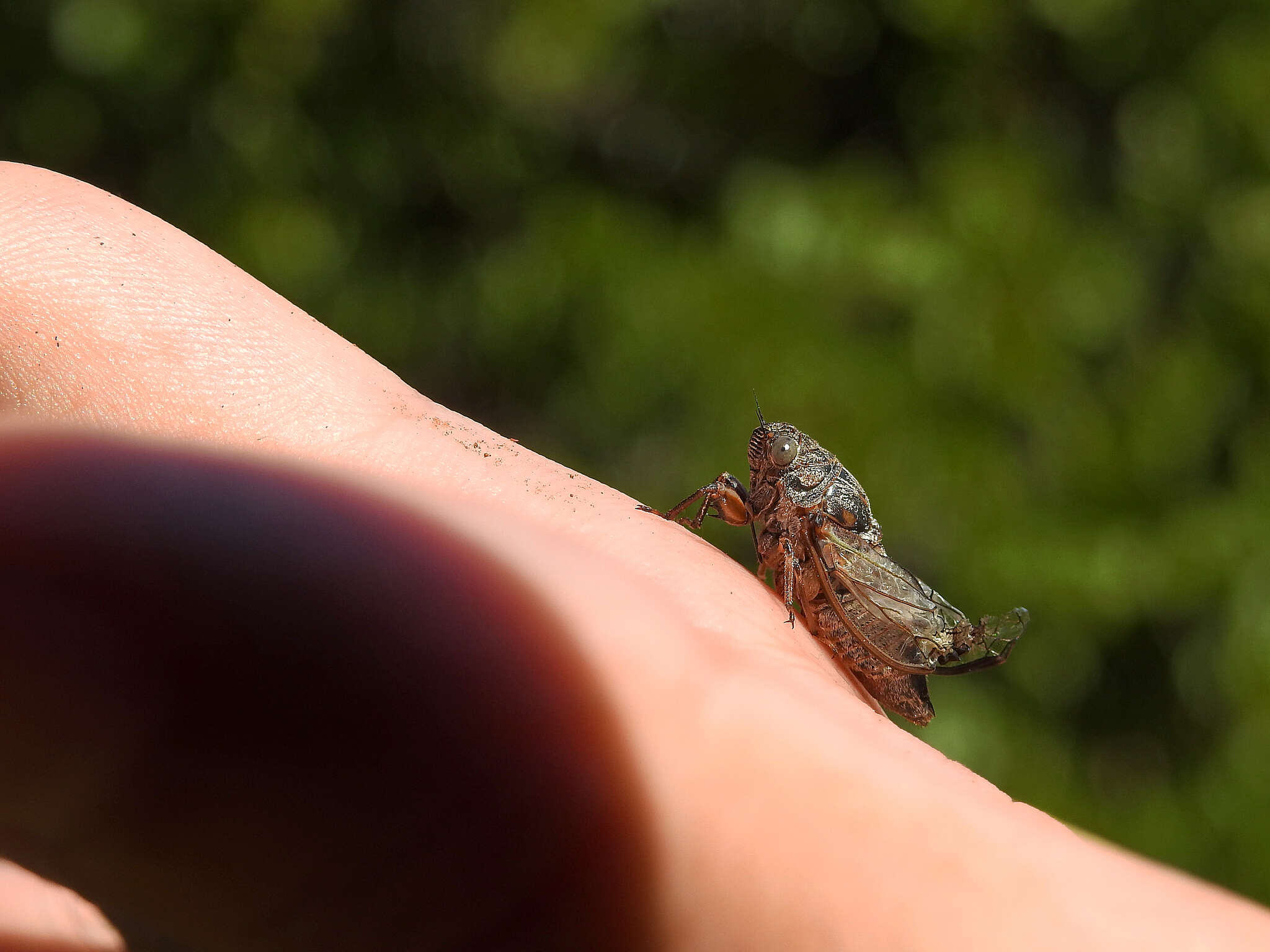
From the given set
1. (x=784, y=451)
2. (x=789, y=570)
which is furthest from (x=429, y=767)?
(x=784, y=451)

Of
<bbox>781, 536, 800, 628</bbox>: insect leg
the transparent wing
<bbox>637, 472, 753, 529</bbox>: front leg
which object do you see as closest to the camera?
<bbox>781, 536, 800, 628</bbox>: insect leg

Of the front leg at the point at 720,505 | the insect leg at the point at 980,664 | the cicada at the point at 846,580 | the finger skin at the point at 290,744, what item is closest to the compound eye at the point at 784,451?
the cicada at the point at 846,580

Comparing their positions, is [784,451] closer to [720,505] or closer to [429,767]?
[720,505]

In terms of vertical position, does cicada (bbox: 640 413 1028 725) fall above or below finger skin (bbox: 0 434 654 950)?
above

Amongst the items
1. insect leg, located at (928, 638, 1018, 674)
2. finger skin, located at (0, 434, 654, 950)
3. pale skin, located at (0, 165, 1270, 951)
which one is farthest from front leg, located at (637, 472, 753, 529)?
finger skin, located at (0, 434, 654, 950)

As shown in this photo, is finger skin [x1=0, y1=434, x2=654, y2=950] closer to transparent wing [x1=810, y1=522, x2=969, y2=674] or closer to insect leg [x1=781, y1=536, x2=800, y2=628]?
insect leg [x1=781, y1=536, x2=800, y2=628]

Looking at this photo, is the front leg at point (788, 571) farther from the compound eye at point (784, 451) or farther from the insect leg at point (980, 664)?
the insect leg at point (980, 664)
